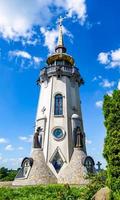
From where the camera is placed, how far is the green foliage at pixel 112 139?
667 inches

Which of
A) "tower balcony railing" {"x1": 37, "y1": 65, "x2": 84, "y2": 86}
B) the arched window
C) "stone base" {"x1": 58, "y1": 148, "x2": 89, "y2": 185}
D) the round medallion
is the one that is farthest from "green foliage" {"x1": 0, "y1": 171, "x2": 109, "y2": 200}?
"tower balcony railing" {"x1": 37, "y1": 65, "x2": 84, "y2": 86}

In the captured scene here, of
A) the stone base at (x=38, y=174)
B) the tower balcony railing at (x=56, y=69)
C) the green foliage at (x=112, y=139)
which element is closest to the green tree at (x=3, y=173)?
the stone base at (x=38, y=174)

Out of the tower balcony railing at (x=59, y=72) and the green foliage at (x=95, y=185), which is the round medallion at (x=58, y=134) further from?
the green foliage at (x=95, y=185)

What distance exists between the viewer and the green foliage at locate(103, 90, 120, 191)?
16953 millimetres

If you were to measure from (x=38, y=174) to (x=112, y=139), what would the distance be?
19071mm

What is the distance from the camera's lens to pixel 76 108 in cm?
4169

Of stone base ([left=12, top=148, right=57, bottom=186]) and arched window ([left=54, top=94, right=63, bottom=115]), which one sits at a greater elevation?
arched window ([left=54, top=94, right=63, bottom=115])

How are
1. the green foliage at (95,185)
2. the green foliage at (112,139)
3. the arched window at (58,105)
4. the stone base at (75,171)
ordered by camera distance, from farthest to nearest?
the arched window at (58,105) < the stone base at (75,171) < the green foliage at (95,185) < the green foliage at (112,139)

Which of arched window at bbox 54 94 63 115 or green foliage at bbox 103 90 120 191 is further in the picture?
arched window at bbox 54 94 63 115

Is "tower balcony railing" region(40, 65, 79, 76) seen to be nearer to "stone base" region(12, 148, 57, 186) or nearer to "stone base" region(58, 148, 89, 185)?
"stone base" region(58, 148, 89, 185)

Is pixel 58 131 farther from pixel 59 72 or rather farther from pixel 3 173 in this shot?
pixel 3 173

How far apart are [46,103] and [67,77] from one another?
518cm

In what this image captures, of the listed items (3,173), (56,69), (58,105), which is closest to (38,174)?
(58,105)

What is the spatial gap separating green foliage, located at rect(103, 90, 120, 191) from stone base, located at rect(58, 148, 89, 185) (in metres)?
16.4
